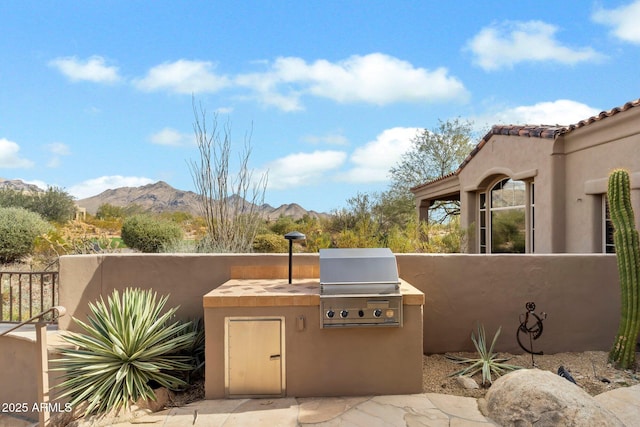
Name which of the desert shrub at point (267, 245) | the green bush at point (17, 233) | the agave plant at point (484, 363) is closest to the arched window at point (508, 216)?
the agave plant at point (484, 363)

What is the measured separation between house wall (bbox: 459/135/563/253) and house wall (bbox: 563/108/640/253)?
13.2 inches

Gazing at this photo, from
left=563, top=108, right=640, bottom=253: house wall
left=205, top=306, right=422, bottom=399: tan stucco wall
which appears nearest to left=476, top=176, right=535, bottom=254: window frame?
left=563, top=108, right=640, bottom=253: house wall

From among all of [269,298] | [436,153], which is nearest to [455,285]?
[269,298]

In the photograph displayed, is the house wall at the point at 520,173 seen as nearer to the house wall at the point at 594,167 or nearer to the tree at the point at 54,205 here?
the house wall at the point at 594,167

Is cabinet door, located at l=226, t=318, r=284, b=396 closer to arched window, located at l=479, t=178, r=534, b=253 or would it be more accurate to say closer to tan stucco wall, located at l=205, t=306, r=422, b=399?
tan stucco wall, located at l=205, t=306, r=422, b=399

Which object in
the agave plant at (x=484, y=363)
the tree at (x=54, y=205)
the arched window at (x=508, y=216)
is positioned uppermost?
the tree at (x=54, y=205)

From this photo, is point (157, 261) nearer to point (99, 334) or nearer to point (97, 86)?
point (99, 334)

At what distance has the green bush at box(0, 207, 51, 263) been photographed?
13.5m

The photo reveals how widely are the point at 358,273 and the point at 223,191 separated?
501 centimetres

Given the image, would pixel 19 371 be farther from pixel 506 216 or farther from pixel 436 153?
pixel 436 153

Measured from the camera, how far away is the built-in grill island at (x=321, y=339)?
4320 mm

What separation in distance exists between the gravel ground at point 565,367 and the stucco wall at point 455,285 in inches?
8.2

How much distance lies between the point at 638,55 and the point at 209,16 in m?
10.2

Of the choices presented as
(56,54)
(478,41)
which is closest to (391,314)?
(478,41)
